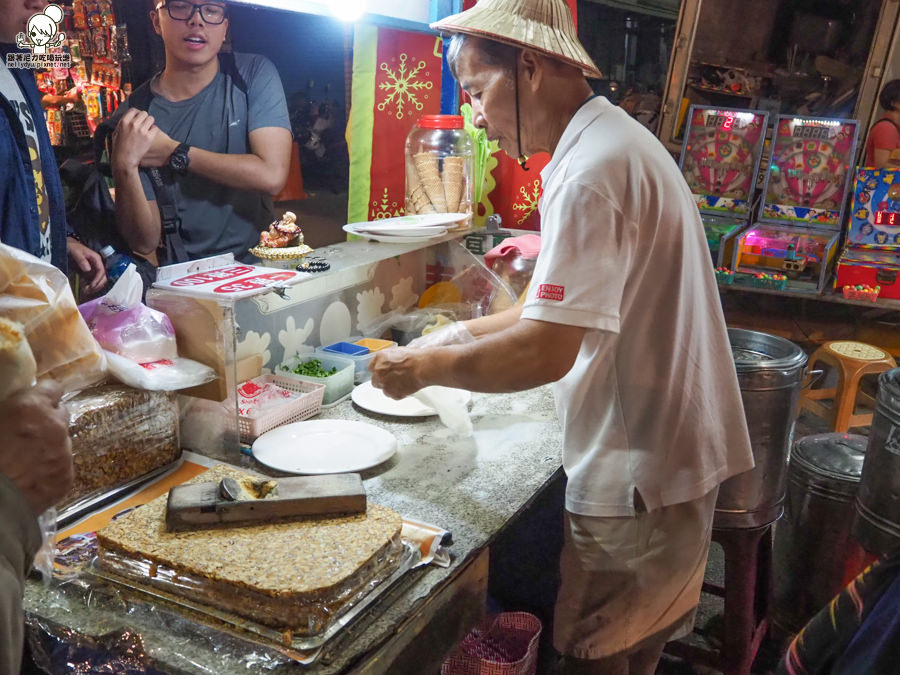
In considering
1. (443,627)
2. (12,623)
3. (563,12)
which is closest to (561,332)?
(443,627)

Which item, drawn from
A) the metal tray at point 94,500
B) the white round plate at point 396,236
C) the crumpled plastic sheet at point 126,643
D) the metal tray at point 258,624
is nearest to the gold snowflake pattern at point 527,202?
the white round plate at point 396,236

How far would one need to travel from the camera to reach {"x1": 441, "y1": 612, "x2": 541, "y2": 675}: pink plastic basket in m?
2.29

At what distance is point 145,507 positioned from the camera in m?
1.42

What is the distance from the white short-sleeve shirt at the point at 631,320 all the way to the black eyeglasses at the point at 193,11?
0.98m

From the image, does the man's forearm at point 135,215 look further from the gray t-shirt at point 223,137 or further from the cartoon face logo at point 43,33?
the cartoon face logo at point 43,33

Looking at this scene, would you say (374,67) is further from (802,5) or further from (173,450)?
(802,5)

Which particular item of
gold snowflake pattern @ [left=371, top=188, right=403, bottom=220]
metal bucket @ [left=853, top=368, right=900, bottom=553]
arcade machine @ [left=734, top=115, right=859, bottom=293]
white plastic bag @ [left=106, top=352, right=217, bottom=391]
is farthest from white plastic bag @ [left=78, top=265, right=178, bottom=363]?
arcade machine @ [left=734, top=115, right=859, bottom=293]

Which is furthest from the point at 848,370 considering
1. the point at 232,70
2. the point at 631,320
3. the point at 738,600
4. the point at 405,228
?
the point at 232,70

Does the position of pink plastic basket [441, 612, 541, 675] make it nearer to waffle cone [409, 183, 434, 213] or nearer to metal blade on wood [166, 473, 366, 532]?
metal blade on wood [166, 473, 366, 532]

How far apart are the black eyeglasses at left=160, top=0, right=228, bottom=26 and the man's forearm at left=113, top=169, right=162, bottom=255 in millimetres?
406

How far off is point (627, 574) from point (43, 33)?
1.76 m

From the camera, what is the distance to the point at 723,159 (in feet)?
19.2

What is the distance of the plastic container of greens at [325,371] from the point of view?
2.25 meters

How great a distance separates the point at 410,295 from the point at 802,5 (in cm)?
579
